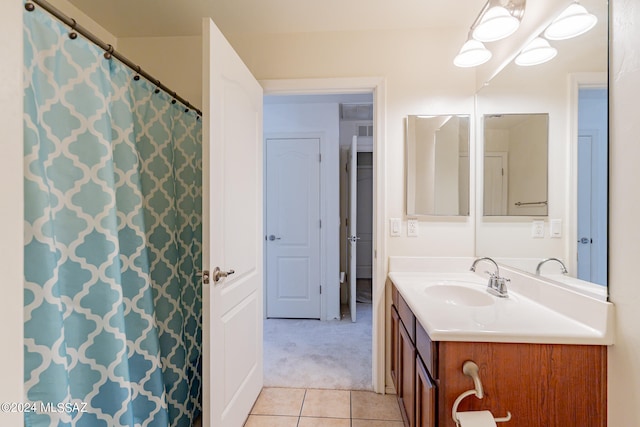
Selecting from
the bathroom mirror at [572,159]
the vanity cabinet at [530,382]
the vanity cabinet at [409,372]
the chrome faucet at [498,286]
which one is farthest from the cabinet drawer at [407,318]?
the bathroom mirror at [572,159]

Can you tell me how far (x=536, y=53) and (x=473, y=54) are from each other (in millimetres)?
325

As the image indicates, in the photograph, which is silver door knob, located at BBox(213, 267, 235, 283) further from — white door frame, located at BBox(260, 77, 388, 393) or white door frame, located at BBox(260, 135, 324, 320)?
white door frame, located at BBox(260, 135, 324, 320)

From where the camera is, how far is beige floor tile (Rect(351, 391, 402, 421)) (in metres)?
1.71

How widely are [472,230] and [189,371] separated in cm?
196

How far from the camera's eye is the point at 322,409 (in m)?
1.78

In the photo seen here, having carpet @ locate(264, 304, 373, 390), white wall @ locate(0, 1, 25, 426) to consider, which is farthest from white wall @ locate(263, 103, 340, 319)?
white wall @ locate(0, 1, 25, 426)

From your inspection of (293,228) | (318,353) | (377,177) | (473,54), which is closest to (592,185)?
→ (473,54)

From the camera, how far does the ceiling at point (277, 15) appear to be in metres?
1.71

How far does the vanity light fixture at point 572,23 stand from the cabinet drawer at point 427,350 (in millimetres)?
1306

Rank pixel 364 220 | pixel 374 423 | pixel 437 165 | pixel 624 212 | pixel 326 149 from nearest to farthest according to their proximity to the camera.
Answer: pixel 624 212
pixel 374 423
pixel 437 165
pixel 326 149
pixel 364 220

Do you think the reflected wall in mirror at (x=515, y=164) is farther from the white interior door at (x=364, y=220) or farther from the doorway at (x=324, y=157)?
the white interior door at (x=364, y=220)

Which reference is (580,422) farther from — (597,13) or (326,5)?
(326,5)

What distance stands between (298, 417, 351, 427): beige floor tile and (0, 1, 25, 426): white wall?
1.47 m

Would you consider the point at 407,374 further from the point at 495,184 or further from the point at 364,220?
the point at 364,220
